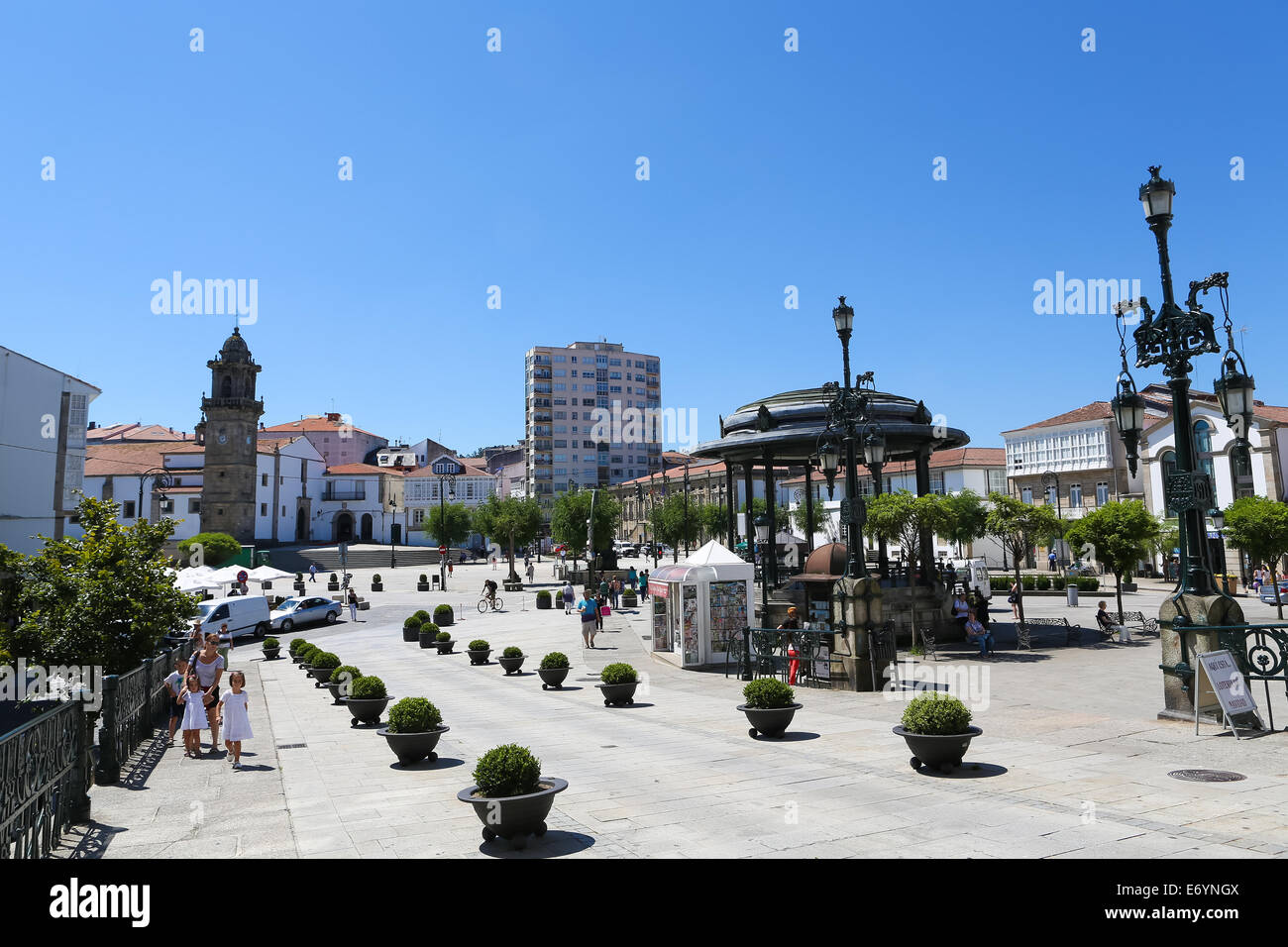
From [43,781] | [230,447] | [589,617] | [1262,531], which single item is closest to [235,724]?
[43,781]

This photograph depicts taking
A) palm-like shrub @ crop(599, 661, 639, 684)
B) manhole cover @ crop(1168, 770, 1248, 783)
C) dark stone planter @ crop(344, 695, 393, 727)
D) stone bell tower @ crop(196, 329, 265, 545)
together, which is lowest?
dark stone planter @ crop(344, 695, 393, 727)

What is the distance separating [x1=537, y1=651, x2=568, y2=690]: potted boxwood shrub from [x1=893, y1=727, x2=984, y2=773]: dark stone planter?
32.0 ft

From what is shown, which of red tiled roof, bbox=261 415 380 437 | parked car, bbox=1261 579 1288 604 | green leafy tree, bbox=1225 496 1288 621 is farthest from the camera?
red tiled roof, bbox=261 415 380 437

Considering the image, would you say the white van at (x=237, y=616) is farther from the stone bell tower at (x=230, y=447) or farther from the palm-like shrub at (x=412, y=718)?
the stone bell tower at (x=230, y=447)

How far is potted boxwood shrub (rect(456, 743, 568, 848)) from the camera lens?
6.45 meters

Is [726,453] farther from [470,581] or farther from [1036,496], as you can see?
[1036,496]

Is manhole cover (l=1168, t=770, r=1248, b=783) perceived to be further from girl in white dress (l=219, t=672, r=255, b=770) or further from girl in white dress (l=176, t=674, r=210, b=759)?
girl in white dress (l=176, t=674, r=210, b=759)

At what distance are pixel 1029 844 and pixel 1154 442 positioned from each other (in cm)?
5915

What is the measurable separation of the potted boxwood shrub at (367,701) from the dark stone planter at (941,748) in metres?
9.22

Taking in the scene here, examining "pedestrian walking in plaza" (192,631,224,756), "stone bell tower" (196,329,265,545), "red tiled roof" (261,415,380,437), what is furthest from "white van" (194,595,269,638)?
"red tiled roof" (261,415,380,437)

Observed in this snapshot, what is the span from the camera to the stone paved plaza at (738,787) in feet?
21.1

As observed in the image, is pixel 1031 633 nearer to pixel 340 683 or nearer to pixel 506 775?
pixel 340 683

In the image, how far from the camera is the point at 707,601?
20.0 metres

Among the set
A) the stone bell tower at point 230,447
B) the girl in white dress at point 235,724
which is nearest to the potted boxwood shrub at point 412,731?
the girl in white dress at point 235,724
